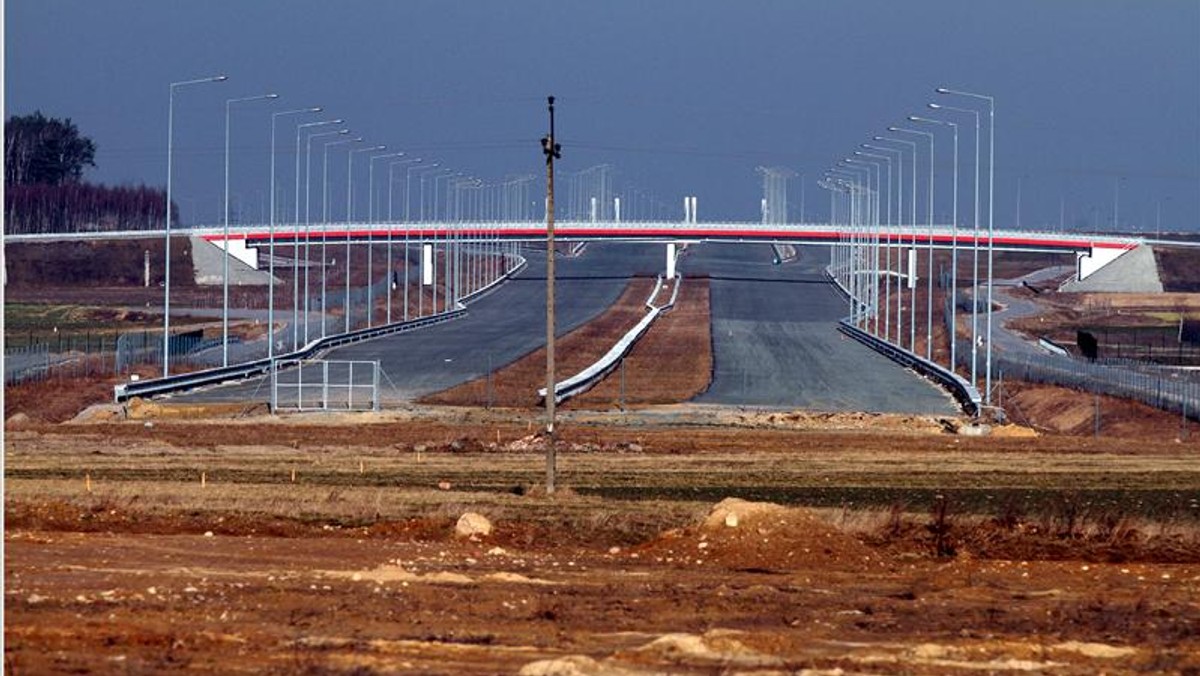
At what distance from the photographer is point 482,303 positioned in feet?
504

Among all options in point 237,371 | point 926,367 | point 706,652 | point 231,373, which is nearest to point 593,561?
point 706,652

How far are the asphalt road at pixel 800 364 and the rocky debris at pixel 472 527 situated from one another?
41.2 metres

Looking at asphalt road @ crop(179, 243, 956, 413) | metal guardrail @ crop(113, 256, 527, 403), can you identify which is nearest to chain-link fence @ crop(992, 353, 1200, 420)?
asphalt road @ crop(179, 243, 956, 413)

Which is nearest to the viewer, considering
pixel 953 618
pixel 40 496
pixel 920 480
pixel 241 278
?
pixel 953 618

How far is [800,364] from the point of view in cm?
9538

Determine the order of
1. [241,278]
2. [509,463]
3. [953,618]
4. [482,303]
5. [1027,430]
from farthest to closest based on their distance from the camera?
[241,278], [482,303], [1027,430], [509,463], [953,618]

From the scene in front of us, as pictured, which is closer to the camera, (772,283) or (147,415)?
(147,415)

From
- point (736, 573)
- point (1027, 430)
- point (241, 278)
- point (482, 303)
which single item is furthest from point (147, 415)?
point (241, 278)

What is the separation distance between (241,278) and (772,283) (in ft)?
137

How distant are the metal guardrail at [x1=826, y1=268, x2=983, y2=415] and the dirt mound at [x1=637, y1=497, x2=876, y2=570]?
38.0m

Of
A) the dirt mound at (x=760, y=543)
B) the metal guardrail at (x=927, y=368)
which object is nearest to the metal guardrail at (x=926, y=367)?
the metal guardrail at (x=927, y=368)

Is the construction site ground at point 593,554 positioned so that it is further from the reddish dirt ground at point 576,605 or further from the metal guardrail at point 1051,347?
the metal guardrail at point 1051,347

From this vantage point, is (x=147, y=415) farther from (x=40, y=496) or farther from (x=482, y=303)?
(x=482, y=303)

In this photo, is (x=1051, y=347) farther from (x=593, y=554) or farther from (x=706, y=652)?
(x=706, y=652)
